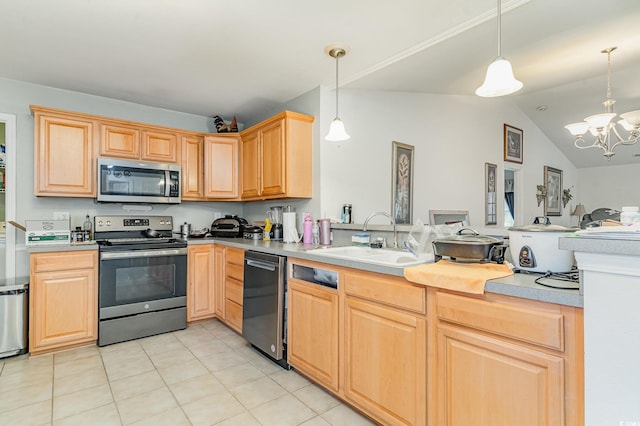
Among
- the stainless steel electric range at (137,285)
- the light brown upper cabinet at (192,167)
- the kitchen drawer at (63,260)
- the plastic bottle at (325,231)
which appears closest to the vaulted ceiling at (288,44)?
the light brown upper cabinet at (192,167)

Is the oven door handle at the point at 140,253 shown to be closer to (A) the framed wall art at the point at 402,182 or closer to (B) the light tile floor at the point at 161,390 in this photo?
(B) the light tile floor at the point at 161,390

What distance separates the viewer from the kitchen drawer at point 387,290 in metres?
1.51

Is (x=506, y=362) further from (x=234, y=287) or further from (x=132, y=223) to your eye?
(x=132, y=223)

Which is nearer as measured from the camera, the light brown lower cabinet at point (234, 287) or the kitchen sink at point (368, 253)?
the kitchen sink at point (368, 253)

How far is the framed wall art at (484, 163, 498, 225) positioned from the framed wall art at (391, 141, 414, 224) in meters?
1.66

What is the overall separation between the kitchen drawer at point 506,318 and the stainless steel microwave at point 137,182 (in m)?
3.03

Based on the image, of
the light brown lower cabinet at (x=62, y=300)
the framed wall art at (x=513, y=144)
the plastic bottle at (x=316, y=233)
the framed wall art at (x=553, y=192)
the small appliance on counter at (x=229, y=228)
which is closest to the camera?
the light brown lower cabinet at (x=62, y=300)

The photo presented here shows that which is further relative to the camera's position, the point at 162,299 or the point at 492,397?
the point at 162,299

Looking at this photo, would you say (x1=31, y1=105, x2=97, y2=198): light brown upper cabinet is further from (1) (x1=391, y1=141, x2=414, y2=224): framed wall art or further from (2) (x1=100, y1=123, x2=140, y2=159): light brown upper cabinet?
(1) (x1=391, y1=141, x2=414, y2=224): framed wall art

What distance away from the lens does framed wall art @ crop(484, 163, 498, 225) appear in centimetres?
468

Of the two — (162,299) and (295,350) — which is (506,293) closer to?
(295,350)

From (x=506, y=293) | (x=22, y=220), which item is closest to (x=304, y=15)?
(x=506, y=293)

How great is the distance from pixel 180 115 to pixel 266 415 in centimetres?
343

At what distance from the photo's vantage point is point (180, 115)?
394 cm
